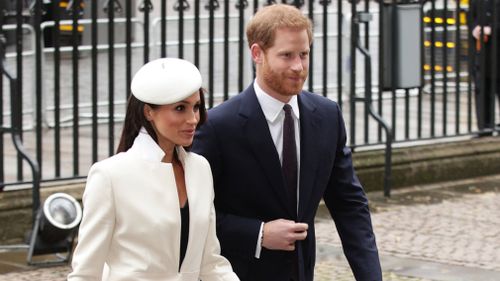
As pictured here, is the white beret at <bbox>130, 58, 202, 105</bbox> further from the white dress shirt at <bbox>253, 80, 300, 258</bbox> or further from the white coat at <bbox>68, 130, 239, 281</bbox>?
the white dress shirt at <bbox>253, 80, 300, 258</bbox>

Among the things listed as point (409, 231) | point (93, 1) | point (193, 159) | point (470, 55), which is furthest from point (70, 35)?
point (193, 159)

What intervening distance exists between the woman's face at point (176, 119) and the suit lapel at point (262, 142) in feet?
2.17

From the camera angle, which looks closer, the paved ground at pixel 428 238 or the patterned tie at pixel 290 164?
the patterned tie at pixel 290 164

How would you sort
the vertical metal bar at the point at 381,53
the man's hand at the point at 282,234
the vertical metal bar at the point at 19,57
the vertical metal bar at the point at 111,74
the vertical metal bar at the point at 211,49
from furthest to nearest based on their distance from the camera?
the vertical metal bar at the point at 381,53, the vertical metal bar at the point at 211,49, the vertical metal bar at the point at 111,74, the vertical metal bar at the point at 19,57, the man's hand at the point at 282,234

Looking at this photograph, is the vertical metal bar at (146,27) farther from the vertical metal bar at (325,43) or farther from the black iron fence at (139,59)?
the vertical metal bar at (325,43)

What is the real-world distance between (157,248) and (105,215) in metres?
0.17

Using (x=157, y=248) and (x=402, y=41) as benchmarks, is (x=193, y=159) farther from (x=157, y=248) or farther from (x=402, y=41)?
(x=402, y=41)

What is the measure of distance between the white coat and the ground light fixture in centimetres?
426

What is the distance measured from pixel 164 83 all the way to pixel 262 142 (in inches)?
31.7

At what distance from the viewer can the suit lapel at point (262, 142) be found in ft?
14.7

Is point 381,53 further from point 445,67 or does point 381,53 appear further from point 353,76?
point 445,67

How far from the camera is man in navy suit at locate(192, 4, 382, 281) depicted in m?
4.40

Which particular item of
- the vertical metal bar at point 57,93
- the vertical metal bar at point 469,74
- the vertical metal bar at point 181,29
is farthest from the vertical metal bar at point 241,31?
the vertical metal bar at point 469,74

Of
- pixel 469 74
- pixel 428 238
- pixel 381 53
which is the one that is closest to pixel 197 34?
pixel 381 53
